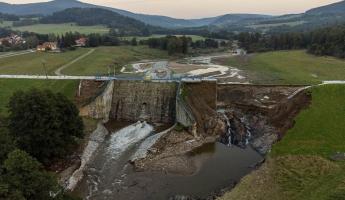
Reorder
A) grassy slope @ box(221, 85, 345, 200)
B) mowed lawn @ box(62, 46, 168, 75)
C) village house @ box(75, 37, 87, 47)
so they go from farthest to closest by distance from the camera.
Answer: village house @ box(75, 37, 87, 47), mowed lawn @ box(62, 46, 168, 75), grassy slope @ box(221, 85, 345, 200)

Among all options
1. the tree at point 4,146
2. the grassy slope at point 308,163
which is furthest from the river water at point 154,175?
the tree at point 4,146

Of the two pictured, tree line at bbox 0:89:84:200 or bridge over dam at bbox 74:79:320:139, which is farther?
bridge over dam at bbox 74:79:320:139

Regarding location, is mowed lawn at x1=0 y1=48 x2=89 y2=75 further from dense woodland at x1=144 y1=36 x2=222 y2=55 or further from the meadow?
dense woodland at x1=144 y1=36 x2=222 y2=55

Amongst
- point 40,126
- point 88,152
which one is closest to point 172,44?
point 88,152

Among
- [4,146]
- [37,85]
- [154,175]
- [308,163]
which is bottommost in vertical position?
[154,175]

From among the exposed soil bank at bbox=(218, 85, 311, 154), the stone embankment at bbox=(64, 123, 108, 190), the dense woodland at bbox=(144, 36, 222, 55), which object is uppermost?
the dense woodland at bbox=(144, 36, 222, 55)

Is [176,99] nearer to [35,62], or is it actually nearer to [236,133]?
[236,133]

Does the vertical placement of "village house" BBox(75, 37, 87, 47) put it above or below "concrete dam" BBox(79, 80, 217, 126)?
above

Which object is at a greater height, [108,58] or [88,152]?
[108,58]

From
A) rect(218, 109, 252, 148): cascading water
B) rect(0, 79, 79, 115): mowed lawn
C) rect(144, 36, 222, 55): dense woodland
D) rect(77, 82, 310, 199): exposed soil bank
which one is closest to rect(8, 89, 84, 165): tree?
rect(77, 82, 310, 199): exposed soil bank
